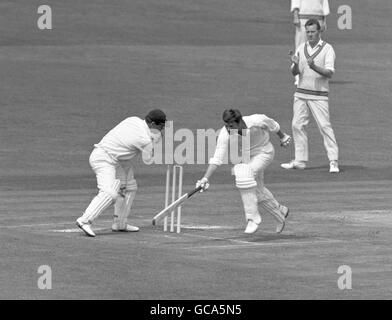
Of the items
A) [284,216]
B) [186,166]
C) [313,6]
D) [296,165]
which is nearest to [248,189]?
[284,216]

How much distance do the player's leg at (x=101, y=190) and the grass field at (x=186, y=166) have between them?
26cm

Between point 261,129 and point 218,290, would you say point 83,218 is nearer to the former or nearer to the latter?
point 261,129

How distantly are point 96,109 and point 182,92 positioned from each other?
2505mm

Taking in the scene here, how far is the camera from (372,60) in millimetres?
39344

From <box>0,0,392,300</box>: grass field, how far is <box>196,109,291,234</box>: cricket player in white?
0.38 m

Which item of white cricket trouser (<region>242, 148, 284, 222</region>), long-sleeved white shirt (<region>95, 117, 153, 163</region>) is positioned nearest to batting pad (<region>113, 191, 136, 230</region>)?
long-sleeved white shirt (<region>95, 117, 153, 163</region>)

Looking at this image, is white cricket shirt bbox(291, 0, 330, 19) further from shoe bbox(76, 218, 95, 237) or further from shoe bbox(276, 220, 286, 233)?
shoe bbox(76, 218, 95, 237)

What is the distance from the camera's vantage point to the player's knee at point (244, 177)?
20.0m

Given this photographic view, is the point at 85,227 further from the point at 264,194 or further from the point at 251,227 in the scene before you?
the point at 264,194

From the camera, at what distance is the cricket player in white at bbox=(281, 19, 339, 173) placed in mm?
27250

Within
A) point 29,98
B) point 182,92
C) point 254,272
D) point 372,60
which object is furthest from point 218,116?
point 254,272

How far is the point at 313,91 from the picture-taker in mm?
27719

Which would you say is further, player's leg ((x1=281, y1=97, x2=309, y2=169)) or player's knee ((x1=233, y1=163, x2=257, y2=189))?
player's leg ((x1=281, y1=97, x2=309, y2=169))

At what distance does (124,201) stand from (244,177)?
1823mm
